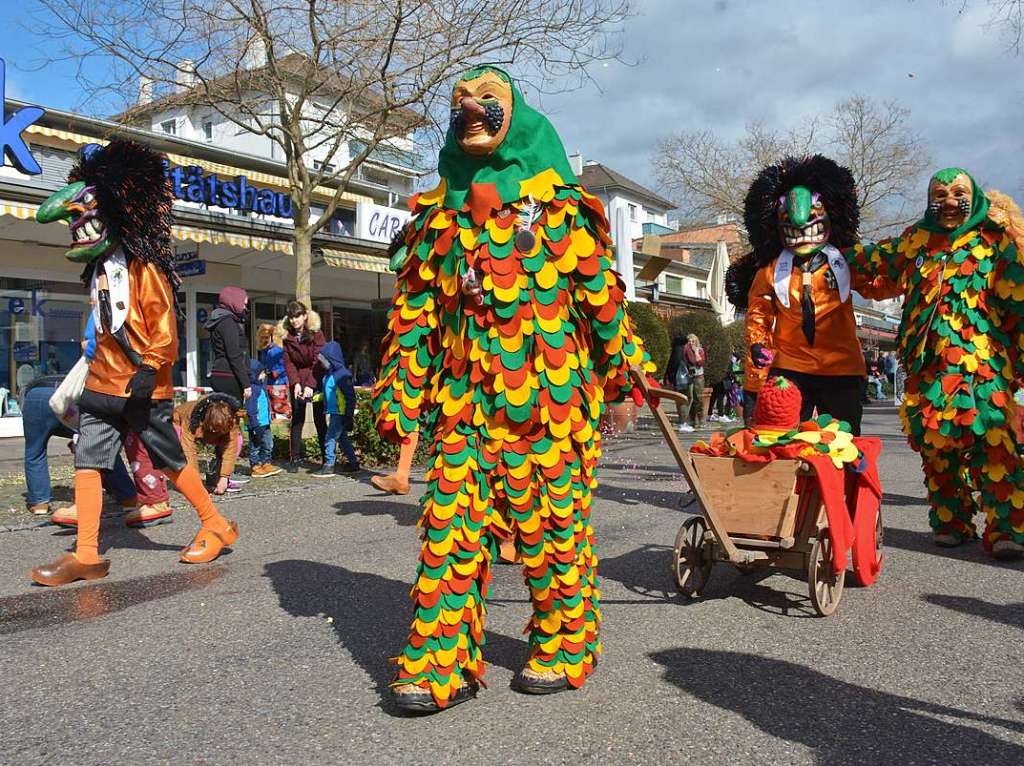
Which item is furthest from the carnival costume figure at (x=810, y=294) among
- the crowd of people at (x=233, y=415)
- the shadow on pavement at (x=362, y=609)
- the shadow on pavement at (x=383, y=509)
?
the crowd of people at (x=233, y=415)

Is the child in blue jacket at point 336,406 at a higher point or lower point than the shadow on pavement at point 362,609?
higher

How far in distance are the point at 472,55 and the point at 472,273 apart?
948cm

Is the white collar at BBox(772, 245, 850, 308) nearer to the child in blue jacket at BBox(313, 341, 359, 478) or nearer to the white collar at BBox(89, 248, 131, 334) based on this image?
the white collar at BBox(89, 248, 131, 334)

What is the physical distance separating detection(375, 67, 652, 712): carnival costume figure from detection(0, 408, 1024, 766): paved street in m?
0.24

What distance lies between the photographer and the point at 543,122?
3109 mm

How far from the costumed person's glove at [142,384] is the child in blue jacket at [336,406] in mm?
3663

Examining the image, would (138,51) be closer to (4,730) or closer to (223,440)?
(223,440)

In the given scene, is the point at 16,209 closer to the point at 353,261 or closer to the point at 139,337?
the point at 353,261

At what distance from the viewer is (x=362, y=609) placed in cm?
396

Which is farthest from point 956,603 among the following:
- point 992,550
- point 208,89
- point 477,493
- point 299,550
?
point 208,89

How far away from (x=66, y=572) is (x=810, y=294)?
4300 millimetres

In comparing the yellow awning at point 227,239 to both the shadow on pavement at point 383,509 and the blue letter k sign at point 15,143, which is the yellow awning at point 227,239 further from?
the shadow on pavement at point 383,509

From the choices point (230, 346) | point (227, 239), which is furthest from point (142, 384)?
point (227, 239)

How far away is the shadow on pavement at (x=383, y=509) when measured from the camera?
6.38 m
